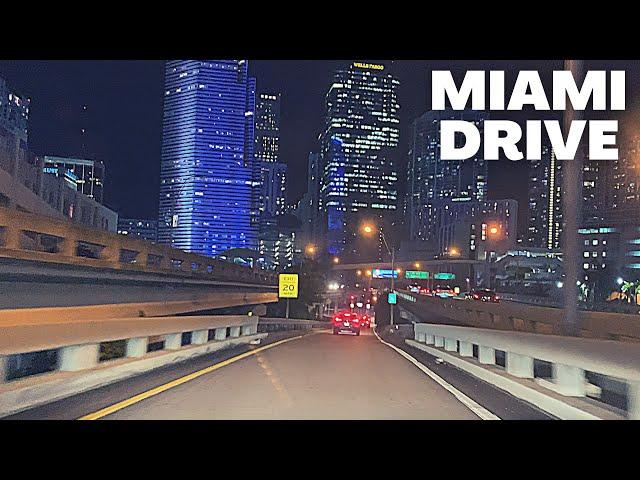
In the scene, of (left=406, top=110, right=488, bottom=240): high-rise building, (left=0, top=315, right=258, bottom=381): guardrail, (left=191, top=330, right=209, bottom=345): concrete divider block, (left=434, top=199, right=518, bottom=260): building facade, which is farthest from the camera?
(left=406, top=110, right=488, bottom=240): high-rise building

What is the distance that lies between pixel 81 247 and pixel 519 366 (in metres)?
22.0

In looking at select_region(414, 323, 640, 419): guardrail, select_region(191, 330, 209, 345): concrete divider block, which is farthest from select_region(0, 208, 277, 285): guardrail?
select_region(414, 323, 640, 419): guardrail

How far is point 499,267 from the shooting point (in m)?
120

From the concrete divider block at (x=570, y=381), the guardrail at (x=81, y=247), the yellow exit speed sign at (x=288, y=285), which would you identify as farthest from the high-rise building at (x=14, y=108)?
the concrete divider block at (x=570, y=381)

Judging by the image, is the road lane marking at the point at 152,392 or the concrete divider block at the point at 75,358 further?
the concrete divider block at the point at 75,358

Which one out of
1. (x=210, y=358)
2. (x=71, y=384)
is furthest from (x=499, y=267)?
(x=71, y=384)

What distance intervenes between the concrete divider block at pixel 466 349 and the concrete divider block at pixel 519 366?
4.92 m

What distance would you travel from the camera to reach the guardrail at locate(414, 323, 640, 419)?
9055 mm

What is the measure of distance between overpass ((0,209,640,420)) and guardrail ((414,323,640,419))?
27 millimetres

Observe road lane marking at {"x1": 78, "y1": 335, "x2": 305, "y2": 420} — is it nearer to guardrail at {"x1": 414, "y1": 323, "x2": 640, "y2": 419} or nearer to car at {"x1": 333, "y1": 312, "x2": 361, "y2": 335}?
guardrail at {"x1": 414, "y1": 323, "x2": 640, "y2": 419}

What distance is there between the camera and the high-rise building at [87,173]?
454 feet

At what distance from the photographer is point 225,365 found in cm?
1658

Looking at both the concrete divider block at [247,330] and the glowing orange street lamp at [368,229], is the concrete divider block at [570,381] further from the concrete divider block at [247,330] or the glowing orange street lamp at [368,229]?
the glowing orange street lamp at [368,229]
